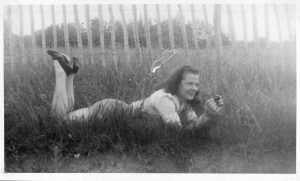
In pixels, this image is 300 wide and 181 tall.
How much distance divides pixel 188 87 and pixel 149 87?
1.47ft

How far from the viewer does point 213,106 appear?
142 inches

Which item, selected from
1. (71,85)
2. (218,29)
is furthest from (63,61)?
(218,29)

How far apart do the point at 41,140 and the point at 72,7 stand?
1.54m

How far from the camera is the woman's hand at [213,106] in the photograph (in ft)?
11.8

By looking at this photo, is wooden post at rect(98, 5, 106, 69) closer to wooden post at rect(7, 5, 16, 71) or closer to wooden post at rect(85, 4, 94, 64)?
wooden post at rect(85, 4, 94, 64)

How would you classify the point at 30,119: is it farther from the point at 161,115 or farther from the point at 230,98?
the point at 230,98

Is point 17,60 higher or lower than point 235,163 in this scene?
higher

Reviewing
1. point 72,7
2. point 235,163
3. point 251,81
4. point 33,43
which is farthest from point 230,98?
point 33,43

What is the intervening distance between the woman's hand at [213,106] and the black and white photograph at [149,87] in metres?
0.01

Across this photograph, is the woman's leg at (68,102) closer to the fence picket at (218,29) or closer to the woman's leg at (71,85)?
the woman's leg at (71,85)

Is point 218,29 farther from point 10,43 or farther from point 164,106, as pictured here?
point 10,43

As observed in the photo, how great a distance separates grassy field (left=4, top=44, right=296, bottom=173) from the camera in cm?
360

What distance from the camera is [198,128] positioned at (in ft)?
11.8

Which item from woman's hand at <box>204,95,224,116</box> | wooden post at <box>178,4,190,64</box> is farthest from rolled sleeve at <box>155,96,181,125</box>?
wooden post at <box>178,4,190,64</box>
